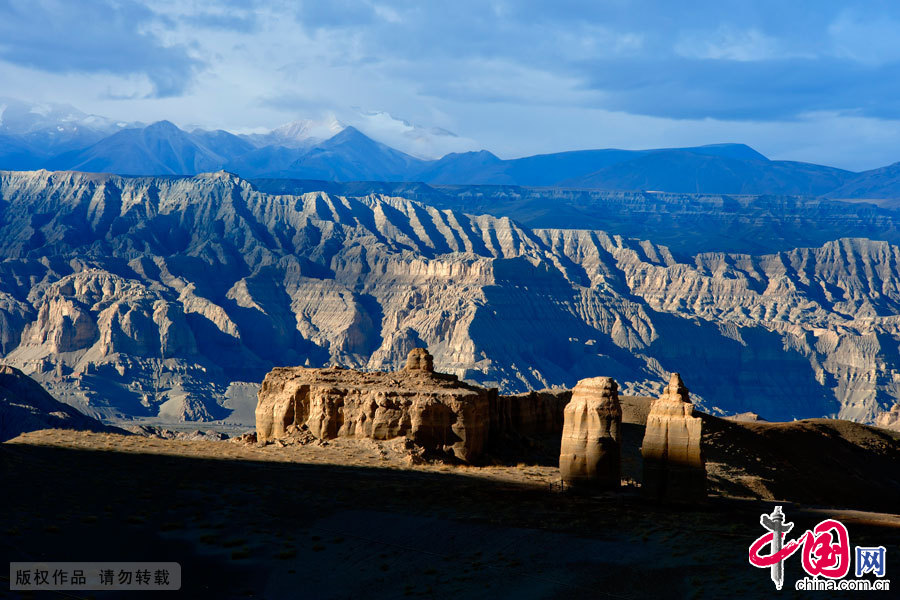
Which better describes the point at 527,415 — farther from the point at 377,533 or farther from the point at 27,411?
the point at 27,411

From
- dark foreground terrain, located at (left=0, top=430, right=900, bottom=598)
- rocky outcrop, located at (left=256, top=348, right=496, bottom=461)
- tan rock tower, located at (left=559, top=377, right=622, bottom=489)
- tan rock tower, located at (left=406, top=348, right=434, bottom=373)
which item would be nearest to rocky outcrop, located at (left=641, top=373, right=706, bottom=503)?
dark foreground terrain, located at (left=0, top=430, right=900, bottom=598)

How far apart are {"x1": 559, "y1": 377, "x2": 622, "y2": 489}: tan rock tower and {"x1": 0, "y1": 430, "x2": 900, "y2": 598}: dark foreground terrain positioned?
138 centimetres

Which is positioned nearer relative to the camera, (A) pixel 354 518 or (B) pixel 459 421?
(A) pixel 354 518

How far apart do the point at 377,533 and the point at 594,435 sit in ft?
31.4

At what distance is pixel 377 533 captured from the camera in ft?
124

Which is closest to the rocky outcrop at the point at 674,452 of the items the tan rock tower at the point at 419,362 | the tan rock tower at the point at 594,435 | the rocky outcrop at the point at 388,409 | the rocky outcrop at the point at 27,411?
the tan rock tower at the point at 594,435

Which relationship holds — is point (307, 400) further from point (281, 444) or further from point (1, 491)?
point (1, 491)

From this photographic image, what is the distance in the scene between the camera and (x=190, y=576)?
3259 cm

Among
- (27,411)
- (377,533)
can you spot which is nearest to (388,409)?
(377,533)

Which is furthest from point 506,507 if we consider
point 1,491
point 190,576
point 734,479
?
point 734,479

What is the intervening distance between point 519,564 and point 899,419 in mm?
126215

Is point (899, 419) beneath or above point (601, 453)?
beneath

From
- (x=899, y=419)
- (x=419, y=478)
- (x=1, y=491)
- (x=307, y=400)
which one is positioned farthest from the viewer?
(x=899, y=419)

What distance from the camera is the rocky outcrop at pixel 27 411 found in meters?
114
